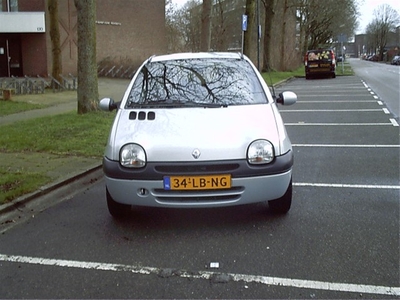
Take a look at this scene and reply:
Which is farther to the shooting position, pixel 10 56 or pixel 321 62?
pixel 321 62

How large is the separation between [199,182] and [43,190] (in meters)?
2.29

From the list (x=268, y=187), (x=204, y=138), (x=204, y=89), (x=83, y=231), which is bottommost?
(x=83, y=231)

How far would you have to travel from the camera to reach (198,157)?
3.44 m

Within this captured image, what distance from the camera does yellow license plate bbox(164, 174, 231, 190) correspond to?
3445 millimetres

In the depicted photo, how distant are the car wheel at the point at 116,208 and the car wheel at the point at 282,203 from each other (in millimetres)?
1467

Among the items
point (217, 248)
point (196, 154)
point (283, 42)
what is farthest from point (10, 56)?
point (217, 248)

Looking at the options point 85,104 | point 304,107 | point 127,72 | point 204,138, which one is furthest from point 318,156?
point 127,72

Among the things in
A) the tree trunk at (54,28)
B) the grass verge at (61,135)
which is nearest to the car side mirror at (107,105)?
the grass verge at (61,135)

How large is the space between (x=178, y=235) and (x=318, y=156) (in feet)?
11.9

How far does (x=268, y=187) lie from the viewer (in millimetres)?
3566

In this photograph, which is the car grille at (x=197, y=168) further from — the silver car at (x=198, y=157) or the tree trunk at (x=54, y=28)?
the tree trunk at (x=54, y=28)

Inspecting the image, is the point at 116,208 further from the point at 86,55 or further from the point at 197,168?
the point at 86,55

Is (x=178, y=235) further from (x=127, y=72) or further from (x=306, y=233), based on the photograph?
(x=127, y=72)

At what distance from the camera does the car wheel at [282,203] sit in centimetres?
390
